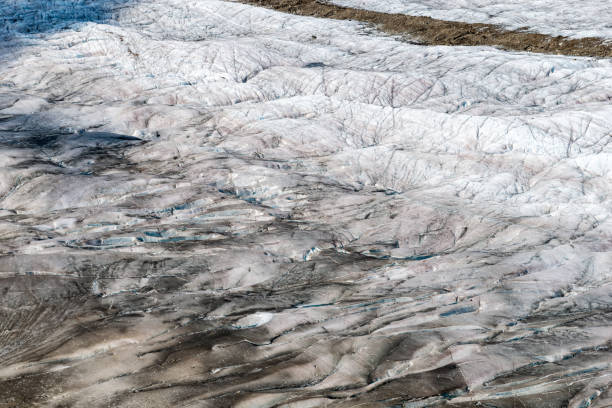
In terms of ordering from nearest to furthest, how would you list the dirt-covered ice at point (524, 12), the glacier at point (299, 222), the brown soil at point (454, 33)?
1. the glacier at point (299, 222)
2. the brown soil at point (454, 33)
3. the dirt-covered ice at point (524, 12)

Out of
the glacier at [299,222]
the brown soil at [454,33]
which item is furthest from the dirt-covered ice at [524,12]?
the glacier at [299,222]

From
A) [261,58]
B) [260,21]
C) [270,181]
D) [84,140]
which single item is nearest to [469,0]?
[260,21]

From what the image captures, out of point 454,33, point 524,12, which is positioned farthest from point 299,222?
point 524,12

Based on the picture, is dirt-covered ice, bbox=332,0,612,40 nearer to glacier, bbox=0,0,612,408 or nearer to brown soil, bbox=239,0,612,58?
brown soil, bbox=239,0,612,58

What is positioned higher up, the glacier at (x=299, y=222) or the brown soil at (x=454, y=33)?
the brown soil at (x=454, y=33)

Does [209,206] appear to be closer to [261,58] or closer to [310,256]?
[310,256]

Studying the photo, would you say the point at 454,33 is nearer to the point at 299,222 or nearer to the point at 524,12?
the point at 524,12

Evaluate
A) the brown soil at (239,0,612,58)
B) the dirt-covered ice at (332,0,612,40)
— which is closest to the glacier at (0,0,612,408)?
the dirt-covered ice at (332,0,612,40)

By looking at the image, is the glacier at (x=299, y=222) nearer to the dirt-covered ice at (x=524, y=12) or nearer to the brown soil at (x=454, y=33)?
the dirt-covered ice at (x=524, y=12)
